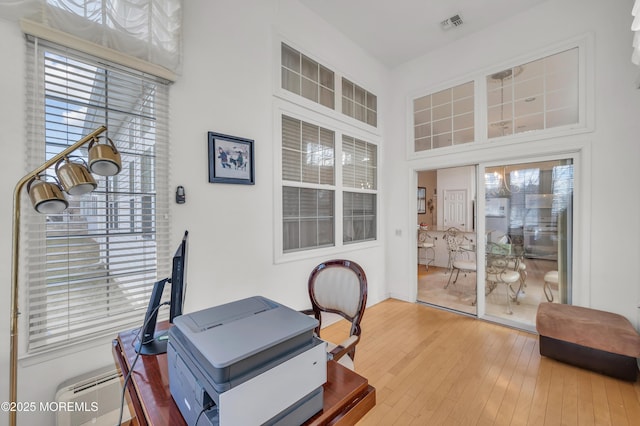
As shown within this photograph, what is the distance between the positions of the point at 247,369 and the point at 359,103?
3.68m

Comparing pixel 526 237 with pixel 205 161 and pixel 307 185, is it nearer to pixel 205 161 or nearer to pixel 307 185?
pixel 307 185

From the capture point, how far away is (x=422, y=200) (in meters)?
7.24

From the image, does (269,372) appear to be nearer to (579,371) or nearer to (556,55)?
(579,371)

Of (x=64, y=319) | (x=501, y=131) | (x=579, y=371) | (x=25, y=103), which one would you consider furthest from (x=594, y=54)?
(x=64, y=319)

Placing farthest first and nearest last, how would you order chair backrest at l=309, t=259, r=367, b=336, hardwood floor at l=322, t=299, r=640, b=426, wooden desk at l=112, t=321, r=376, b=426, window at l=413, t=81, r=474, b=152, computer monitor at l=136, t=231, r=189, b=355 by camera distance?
window at l=413, t=81, r=474, b=152
chair backrest at l=309, t=259, r=367, b=336
hardwood floor at l=322, t=299, r=640, b=426
computer monitor at l=136, t=231, r=189, b=355
wooden desk at l=112, t=321, r=376, b=426

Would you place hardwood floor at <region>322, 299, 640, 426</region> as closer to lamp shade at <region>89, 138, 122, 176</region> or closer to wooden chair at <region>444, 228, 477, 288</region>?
lamp shade at <region>89, 138, 122, 176</region>

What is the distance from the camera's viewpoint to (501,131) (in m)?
3.17

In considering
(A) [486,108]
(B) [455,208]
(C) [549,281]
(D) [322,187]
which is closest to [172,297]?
(D) [322,187]

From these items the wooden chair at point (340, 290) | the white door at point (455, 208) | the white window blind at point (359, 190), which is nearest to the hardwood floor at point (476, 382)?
the wooden chair at point (340, 290)

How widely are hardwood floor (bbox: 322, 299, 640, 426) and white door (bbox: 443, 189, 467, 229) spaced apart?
3.50 meters

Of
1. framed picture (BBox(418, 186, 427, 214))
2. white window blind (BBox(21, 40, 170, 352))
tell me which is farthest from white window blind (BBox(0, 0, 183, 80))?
framed picture (BBox(418, 186, 427, 214))

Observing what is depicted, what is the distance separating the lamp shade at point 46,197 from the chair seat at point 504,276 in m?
4.04

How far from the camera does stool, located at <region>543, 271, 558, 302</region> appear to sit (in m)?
2.94

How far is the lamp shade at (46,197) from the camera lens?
985 mm
